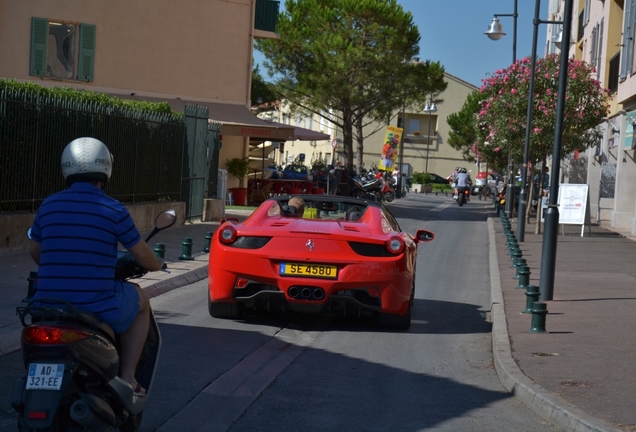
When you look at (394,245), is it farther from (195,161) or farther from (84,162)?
(195,161)

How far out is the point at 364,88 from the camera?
138 ft

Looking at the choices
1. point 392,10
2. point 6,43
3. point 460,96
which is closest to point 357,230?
point 6,43

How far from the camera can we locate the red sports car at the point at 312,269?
28.2 feet

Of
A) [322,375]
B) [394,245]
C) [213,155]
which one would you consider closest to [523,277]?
[394,245]

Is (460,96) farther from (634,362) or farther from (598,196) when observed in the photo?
(634,362)

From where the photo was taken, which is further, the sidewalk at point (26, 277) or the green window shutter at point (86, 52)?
the green window shutter at point (86, 52)

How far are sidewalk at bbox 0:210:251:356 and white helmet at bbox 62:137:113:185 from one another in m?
3.08

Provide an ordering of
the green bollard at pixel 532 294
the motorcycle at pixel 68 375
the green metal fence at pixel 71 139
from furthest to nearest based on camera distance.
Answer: the green metal fence at pixel 71 139 < the green bollard at pixel 532 294 < the motorcycle at pixel 68 375

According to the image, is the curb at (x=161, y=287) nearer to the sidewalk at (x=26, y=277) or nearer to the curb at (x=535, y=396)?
the sidewalk at (x=26, y=277)

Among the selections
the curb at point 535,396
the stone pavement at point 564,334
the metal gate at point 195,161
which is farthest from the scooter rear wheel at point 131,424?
the metal gate at point 195,161

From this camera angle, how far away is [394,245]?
28.8 feet

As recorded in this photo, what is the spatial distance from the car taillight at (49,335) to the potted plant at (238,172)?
26.0 m

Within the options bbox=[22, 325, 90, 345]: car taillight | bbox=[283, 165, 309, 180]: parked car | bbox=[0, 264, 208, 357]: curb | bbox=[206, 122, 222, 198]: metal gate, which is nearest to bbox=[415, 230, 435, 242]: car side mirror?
bbox=[0, 264, 208, 357]: curb

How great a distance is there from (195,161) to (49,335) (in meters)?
18.1
